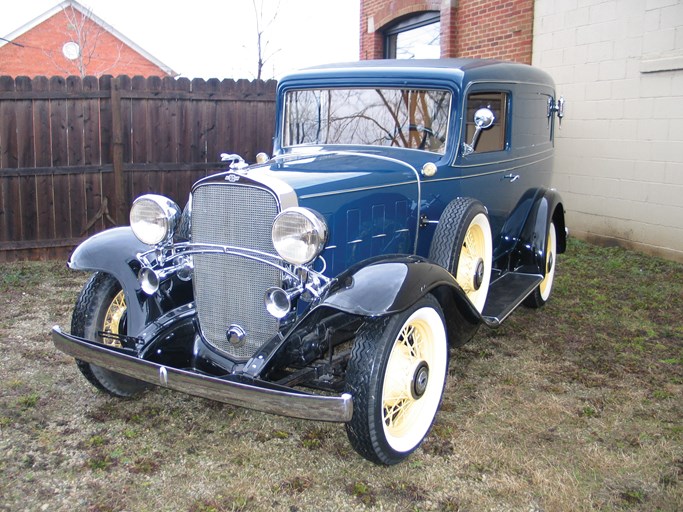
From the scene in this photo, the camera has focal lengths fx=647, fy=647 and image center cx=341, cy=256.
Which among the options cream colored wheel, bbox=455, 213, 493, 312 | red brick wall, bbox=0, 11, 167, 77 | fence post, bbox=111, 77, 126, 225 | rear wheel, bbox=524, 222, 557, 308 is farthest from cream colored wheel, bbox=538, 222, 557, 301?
red brick wall, bbox=0, 11, 167, 77

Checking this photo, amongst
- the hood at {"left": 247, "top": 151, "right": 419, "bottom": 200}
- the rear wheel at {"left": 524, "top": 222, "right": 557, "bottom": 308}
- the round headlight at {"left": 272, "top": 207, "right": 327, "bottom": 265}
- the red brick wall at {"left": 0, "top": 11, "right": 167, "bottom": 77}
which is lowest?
the rear wheel at {"left": 524, "top": 222, "right": 557, "bottom": 308}

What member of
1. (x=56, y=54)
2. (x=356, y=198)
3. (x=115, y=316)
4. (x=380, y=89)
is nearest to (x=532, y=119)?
(x=380, y=89)

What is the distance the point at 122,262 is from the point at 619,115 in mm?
6204

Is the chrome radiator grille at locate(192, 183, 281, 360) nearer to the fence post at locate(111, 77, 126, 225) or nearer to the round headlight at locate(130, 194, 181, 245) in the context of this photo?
the round headlight at locate(130, 194, 181, 245)

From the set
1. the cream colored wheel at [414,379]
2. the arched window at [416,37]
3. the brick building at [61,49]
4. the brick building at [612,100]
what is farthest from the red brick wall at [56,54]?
the cream colored wheel at [414,379]

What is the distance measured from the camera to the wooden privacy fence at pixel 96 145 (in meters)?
6.87

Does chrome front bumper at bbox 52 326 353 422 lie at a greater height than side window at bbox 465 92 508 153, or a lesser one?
lesser

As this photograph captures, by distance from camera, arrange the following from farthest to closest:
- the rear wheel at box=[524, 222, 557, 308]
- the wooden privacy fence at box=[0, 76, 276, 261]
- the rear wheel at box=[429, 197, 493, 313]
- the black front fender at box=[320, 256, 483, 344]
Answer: the wooden privacy fence at box=[0, 76, 276, 261] < the rear wheel at box=[524, 222, 557, 308] < the rear wheel at box=[429, 197, 493, 313] < the black front fender at box=[320, 256, 483, 344]

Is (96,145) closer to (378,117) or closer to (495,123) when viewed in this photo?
(378,117)

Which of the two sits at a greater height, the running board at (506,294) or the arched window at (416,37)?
the arched window at (416,37)

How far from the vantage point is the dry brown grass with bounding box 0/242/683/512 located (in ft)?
8.94

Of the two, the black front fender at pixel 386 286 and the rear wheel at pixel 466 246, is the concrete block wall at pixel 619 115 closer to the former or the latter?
the rear wheel at pixel 466 246

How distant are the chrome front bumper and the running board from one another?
4.41 ft

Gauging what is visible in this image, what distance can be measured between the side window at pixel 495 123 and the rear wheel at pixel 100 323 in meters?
2.40
